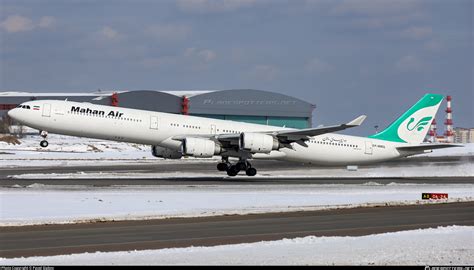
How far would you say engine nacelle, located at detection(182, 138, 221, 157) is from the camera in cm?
→ 4238

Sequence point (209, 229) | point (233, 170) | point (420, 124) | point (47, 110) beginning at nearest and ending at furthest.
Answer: point (209, 229)
point (47, 110)
point (233, 170)
point (420, 124)

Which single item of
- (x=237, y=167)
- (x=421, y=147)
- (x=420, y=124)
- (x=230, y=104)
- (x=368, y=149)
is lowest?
(x=237, y=167)

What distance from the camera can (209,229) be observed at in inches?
840

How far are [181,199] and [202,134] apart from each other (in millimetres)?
15215

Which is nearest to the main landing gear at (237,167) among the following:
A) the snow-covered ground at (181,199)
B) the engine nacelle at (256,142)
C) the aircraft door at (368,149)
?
the engine nacelle at (256,142)

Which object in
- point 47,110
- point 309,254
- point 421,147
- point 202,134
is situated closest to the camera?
point 309,254

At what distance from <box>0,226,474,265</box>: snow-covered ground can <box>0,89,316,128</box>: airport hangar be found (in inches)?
3774

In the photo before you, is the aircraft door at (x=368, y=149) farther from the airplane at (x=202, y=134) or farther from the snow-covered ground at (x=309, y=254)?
the snow-covered ground at (x=309, y=254)

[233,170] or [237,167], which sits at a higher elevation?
[237,167]

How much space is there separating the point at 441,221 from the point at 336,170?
1391 inches

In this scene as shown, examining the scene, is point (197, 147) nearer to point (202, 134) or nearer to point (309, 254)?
point (202, 134)

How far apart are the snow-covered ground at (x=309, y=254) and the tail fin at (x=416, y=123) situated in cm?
3308

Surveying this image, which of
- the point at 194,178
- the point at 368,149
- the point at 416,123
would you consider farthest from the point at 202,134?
the point at 416,123

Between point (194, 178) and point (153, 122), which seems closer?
point (153, 122)
